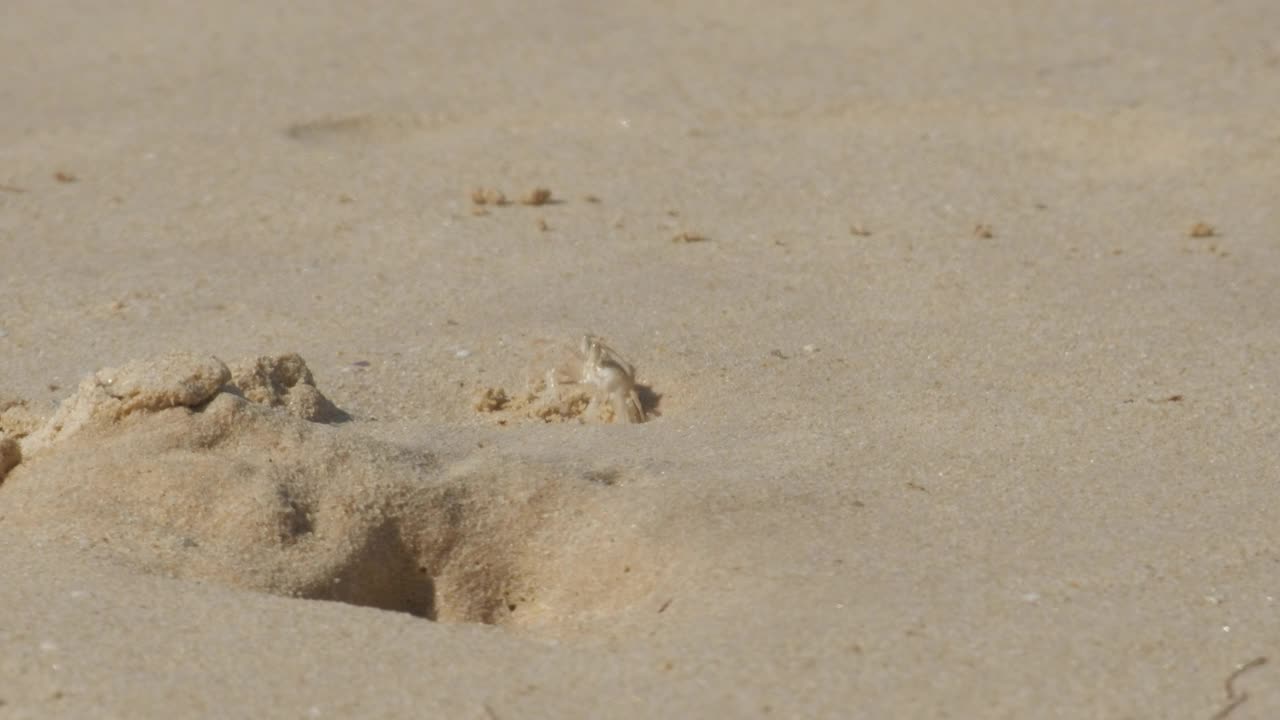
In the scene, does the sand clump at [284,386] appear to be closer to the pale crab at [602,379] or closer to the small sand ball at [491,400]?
the small sand ball at [491,400]

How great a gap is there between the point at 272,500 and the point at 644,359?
46.6 inches

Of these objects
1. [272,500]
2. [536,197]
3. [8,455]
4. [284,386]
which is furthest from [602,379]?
[536,197]

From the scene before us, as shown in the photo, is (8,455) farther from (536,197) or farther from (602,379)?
(536,197)

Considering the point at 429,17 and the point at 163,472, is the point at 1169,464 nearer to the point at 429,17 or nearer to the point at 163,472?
the point at 163,472

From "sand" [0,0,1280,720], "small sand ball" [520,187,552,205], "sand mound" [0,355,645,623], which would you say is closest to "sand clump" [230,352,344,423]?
"sand" [0,0,1280,720]

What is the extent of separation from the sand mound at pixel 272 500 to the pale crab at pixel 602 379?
0.45 metres

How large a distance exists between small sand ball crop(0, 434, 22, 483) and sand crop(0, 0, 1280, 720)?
0.02 m

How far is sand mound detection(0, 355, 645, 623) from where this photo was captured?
2961 mm

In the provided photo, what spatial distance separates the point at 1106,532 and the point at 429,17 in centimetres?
444

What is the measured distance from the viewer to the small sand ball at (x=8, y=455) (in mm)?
3229

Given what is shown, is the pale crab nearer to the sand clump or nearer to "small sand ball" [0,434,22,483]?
the sand clump

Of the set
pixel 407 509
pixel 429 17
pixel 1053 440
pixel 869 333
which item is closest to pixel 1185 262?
pixel 869 333

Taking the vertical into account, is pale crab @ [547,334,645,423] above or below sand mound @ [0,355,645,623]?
below

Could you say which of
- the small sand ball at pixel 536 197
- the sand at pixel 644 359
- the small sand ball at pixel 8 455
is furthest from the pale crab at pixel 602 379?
the small sand ball at pixel 536 197
